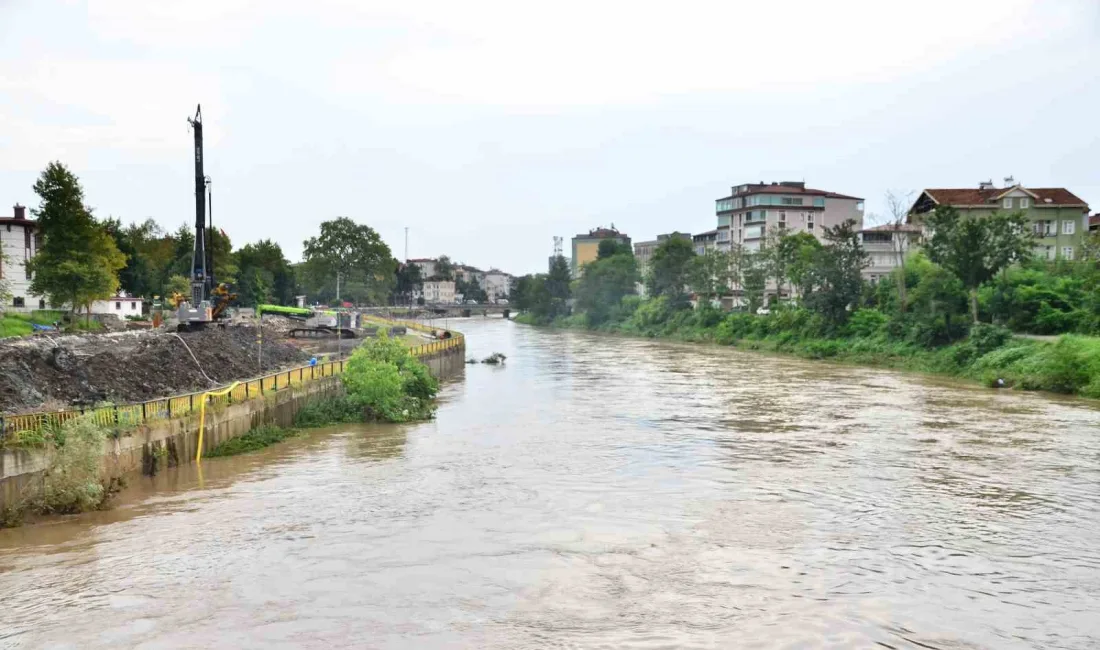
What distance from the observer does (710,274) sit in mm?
96875

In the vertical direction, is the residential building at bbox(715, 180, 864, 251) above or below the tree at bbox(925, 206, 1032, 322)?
above

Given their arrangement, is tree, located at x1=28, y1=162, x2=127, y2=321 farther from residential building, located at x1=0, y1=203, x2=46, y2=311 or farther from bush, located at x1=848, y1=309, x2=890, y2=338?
bush, located at x1=848, y1=309, x2=890, y2=338

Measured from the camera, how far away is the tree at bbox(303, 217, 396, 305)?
14088 cm

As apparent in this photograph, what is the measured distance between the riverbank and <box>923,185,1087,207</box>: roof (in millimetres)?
18252

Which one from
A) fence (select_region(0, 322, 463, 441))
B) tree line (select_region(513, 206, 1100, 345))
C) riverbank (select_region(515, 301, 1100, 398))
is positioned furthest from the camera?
tree line (select_region(513, 206, 1100, 345))

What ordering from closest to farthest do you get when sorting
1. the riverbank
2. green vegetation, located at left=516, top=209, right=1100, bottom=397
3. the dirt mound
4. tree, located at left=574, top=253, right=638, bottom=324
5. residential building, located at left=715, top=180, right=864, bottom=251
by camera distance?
the dirt mound, the riverbank, green vegetation, located at left=516, top=209, right=1100, bottom=397, residential building, located at left=715, top=180, right=864, bottom=251, tree, located at left=574, top=253, right=638, bottom=324

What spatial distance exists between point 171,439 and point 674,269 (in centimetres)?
8240

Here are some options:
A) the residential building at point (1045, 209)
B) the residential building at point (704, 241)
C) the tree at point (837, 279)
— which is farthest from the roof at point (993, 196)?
the residential building at point (704, 241)

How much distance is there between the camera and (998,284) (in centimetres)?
5662

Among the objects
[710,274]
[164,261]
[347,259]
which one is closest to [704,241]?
[710,274]

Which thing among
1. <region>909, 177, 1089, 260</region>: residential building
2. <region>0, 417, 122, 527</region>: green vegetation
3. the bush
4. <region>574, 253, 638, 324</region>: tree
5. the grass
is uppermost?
<region>909, 177, 1089, 260</region>: residential building

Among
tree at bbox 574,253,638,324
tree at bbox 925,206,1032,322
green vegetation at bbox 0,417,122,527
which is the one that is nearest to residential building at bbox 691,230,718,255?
tree at bbox 574,253,638,324

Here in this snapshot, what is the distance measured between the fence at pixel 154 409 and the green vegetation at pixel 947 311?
32.5 m

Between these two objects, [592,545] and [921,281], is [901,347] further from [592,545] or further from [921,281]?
[592,545]
